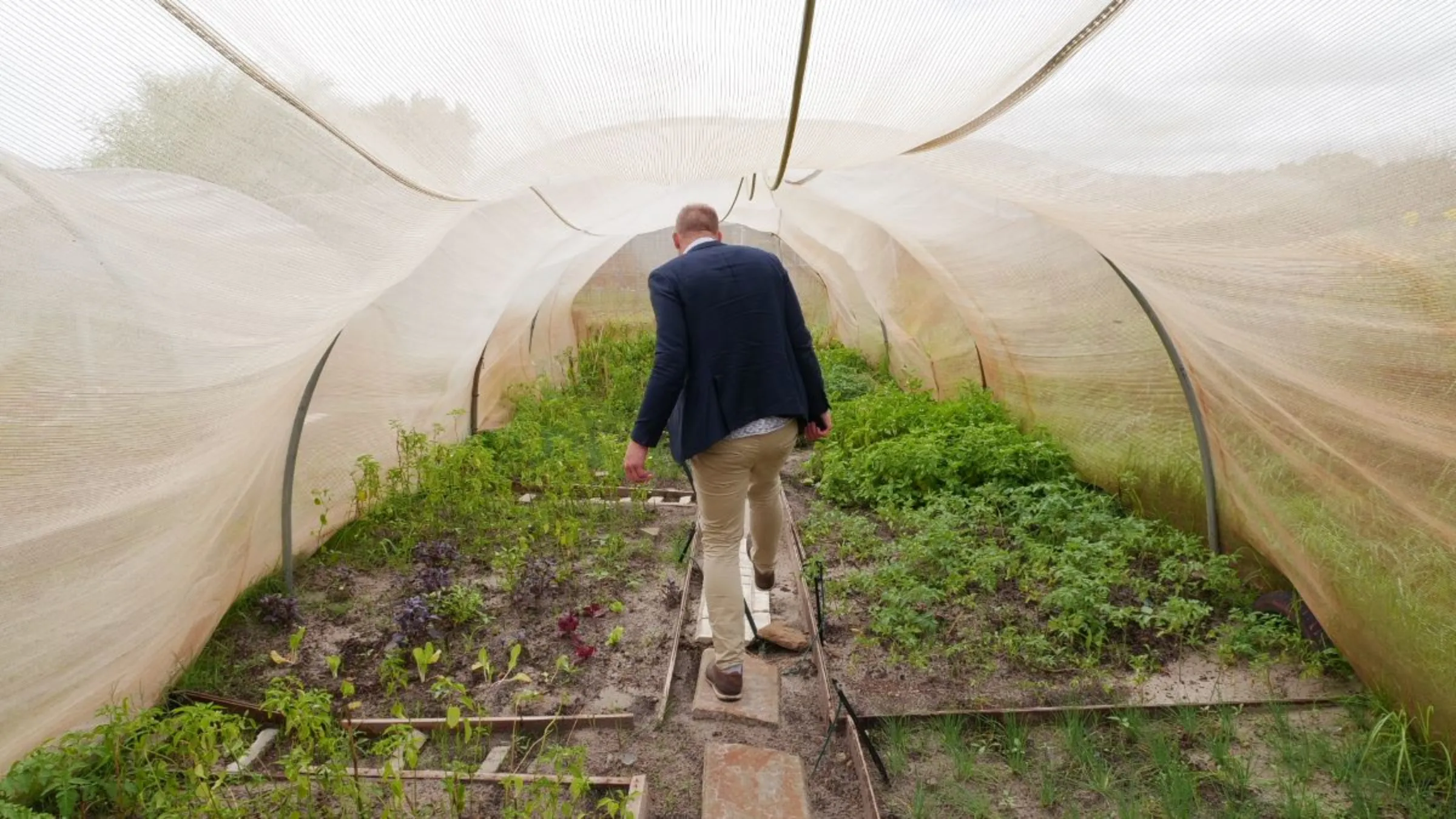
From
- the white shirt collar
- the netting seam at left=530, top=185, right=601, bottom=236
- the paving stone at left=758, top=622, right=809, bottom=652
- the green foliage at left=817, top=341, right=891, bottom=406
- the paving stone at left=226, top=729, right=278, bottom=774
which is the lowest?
the paving stone at left=226, top=729, right=278, bottom=774

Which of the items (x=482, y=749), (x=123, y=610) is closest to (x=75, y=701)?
(x=123, y=610)

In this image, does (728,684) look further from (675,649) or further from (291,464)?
(291,464)

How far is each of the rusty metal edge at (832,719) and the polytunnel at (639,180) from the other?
1.68m

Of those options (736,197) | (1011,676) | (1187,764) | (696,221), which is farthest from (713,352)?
(736,197)

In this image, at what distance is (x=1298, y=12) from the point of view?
72.3 inches

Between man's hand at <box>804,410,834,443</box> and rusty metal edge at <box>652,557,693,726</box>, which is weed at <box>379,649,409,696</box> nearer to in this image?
rusty metal edge at <box>652,557,693,726</box>

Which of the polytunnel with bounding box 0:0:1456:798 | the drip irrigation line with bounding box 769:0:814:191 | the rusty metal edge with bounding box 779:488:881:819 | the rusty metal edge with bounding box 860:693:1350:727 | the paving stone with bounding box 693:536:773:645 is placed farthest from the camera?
the paving stone with bounding box 693:536:773:645

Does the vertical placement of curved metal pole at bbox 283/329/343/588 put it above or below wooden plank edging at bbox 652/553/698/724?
above

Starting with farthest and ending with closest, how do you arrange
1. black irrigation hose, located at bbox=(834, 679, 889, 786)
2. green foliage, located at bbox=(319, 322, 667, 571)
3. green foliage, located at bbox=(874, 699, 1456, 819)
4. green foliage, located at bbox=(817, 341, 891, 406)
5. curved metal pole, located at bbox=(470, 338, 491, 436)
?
green foliage, located at bbox=(817, 341, 891, 406) < curved metal pole, located at bbox=(470, 338, 491, 436) < green foliage, located at bbox=(319, 322, 667, 571) < black irrigation hose, located at bbox=(834, 679, 889, 786) < green foliage, located at bbox=(874, 699, 1456, 819)

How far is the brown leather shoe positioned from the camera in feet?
10.8

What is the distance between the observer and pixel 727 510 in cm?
322

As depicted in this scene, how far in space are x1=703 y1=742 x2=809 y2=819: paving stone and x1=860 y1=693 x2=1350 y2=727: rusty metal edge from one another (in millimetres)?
372

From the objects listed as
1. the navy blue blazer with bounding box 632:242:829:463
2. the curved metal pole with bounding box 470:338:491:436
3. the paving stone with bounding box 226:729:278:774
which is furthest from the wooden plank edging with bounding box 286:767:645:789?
the curved metal pole with bounding box 470:338:491:436

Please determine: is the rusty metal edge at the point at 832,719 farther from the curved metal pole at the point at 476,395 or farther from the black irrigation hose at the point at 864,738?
the curved metal pole at the point at 476,395
